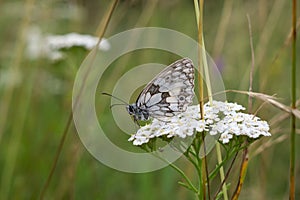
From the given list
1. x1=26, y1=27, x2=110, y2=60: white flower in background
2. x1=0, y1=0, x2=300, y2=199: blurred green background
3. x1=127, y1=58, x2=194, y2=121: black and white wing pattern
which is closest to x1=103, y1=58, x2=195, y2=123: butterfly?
x1=127, y1=58, x2=194, y2=121: black and white wing pattern

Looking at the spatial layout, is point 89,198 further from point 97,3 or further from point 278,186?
point 97,3

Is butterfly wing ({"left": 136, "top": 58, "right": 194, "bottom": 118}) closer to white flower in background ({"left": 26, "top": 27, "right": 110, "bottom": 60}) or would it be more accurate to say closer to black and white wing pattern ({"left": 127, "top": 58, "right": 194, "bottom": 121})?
black and white wing pattern ({"left": 127, "top": 58, "right": 194, "bottom": 121})

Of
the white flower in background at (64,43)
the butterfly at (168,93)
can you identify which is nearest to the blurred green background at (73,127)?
the white flower in background at (64,43)

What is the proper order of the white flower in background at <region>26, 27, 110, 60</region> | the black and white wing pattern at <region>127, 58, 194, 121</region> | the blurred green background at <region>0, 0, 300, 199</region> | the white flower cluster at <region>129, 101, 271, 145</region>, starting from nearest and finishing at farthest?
the white flower cluster at <region>129, 101, 271, 145</region> < the black and white wing pattern at <region>127, 58, 194, 121</region> < the blurred green background at <region>0, 0, 300, 199</region> < the white flower in background at <region>26, 27, 110, 60</region>

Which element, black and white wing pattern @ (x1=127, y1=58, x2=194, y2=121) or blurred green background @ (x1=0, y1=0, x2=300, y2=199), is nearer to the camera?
black and white wing pattern @ (x1=127, y1=58, x2=194, y2=121)

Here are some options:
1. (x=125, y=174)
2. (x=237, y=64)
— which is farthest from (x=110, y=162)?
(x=237, y=64)

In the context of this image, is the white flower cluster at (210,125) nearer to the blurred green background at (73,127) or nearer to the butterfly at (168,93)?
the butterfly at (168,93)

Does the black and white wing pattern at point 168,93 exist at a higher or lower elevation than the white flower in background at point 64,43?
lower
